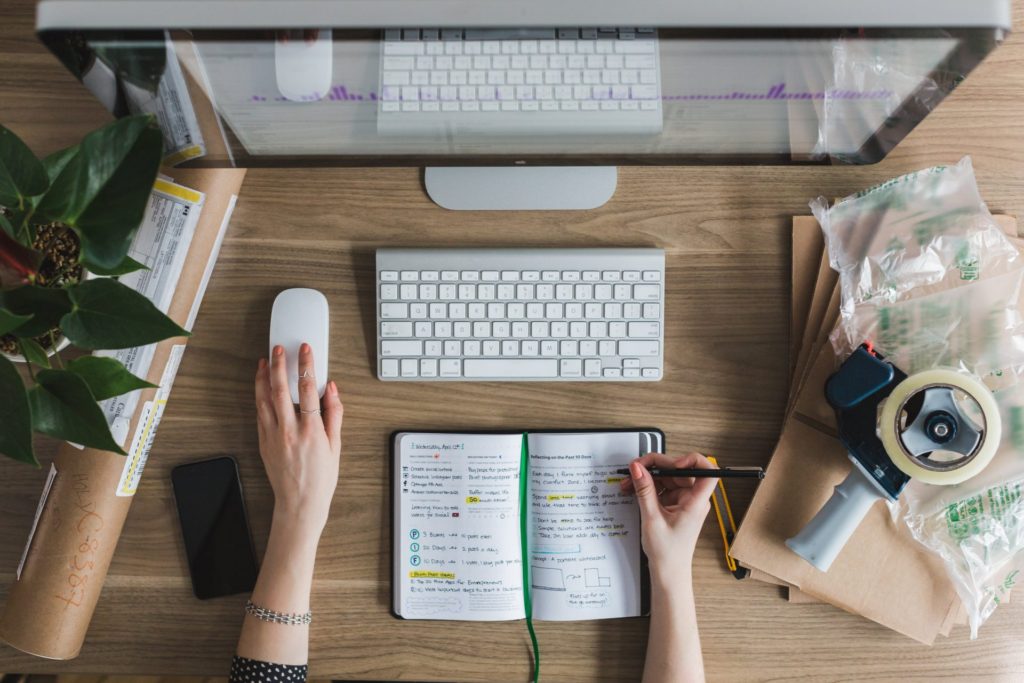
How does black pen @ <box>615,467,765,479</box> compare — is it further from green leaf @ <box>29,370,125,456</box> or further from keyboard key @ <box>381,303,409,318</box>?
green leaf @ <box>29,370,125,456</box>

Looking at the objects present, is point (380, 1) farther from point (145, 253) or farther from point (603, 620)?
point (603, 620)

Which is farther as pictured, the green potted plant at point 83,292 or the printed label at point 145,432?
the printed label at point 145,432

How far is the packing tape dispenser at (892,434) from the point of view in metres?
0.76

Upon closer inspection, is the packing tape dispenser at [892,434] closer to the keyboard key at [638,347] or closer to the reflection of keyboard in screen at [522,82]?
the keyboard key at [638,347]

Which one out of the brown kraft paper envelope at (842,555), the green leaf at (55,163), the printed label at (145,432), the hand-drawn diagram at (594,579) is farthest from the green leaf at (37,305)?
the brown kraft paper envelope at (842,555)

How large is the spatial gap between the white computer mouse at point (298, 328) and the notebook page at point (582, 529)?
0.27m

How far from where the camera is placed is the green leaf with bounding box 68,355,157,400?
60 cm

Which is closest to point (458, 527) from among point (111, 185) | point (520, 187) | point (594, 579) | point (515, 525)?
point (515, 525)

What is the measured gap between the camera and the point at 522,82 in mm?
646

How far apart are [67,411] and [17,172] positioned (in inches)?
7.7

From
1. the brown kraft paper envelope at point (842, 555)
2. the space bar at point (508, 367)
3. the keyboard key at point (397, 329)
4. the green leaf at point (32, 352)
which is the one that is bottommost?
the brown kraft paper envelope at point (842, 555)

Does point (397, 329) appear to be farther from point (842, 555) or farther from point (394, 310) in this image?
point (842, 555)

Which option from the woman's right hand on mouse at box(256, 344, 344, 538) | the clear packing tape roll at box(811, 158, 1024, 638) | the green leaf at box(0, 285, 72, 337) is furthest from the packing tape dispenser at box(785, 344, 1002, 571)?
the green leaf at box(0, 285, 72, 337)

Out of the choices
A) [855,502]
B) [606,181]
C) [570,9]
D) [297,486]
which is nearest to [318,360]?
[297,486]
